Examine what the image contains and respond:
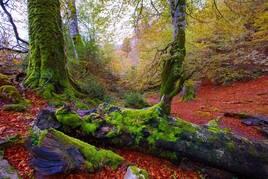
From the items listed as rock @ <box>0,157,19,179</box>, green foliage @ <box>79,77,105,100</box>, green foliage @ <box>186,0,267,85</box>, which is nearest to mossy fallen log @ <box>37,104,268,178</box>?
rock @ <box>0,157,19,179</box>

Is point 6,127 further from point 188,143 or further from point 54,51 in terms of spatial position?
point 188,143

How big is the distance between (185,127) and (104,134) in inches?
55.0

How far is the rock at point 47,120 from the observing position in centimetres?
225

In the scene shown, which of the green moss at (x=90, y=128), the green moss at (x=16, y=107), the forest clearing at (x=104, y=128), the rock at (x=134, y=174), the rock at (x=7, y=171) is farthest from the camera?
the green moss at (x=16, y=107)

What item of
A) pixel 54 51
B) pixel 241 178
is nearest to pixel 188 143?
pixel 241 178

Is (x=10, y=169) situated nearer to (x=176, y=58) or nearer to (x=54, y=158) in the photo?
(x=54, y=158)

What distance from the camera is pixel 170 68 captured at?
15.1 feet

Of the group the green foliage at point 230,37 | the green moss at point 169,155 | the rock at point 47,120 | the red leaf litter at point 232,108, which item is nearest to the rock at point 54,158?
the rock at point 47,120

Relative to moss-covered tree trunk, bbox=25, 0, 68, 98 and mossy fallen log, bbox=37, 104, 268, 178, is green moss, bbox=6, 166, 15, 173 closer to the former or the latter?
mossy fallen log, bbox=37, 104, 268, 178

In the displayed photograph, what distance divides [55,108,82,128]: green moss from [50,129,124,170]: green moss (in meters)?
0.38

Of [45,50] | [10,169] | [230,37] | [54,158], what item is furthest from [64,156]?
[230,37]

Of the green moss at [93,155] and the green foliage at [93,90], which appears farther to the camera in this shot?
the green foliage at [93,90]

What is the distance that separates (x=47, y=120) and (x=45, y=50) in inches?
93.3

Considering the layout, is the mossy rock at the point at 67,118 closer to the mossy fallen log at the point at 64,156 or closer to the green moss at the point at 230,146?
the mossy fallen log at the point at 64,156
